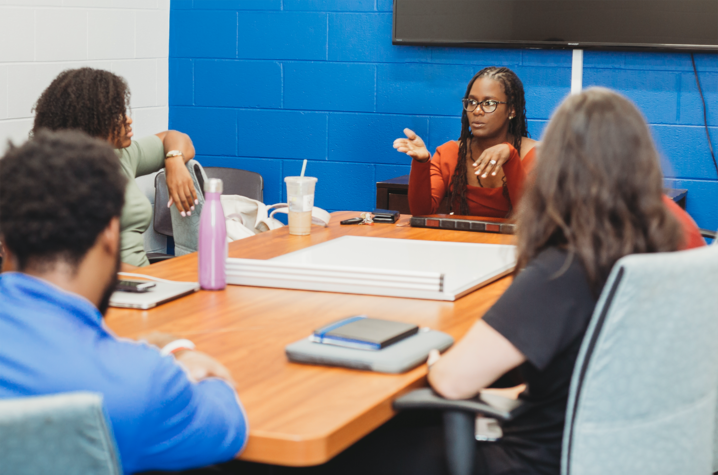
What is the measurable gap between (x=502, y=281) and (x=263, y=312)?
0.63m

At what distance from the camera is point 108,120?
7.54 feet

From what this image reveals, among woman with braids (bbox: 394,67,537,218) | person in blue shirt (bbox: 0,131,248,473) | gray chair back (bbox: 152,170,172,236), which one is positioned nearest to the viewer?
person in blue shirt (bbox: 0,131,248,473)

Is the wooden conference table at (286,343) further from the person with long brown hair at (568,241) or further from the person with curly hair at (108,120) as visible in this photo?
the person with curly hair at (108,120)

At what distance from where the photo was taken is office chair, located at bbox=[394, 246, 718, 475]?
1.07 metres

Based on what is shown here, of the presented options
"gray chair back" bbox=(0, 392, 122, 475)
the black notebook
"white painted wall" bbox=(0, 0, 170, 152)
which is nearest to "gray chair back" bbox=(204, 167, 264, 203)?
"white painted wall" bbox=(0, 0, 170, 152)

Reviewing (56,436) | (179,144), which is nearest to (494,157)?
(179,144)

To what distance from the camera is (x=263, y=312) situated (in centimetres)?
157

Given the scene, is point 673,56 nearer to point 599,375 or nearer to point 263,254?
point 263,254

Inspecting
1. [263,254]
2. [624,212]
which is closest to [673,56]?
[263,254]

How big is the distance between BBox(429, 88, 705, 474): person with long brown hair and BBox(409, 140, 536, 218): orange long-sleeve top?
1.48m

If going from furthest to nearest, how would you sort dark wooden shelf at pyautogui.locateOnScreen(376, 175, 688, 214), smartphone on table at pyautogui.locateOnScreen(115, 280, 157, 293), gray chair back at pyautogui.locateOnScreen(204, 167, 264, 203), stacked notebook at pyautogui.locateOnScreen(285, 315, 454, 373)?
gray chair back at pyautogui.locateOnScreen(204, 167, 264, 203) → dark wooden shelf at pyautogui.locateOnScreen(376, 175, 688, 214) → smartphone on table at pyautogui.locateOnScreen(115, 280, 157, 293) → stacked notebook at pyautogui.locateOnScreen(285, 315, 454, 373)

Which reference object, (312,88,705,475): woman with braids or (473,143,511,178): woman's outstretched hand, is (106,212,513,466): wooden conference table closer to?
(312,88,705,475): woman with braids

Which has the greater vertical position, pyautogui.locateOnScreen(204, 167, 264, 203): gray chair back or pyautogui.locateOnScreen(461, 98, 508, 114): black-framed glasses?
pyautogui.locateOnScreen(461, 98, 508, 114): black-framed glasses

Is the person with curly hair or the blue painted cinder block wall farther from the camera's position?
the blue painted cinder block wall
